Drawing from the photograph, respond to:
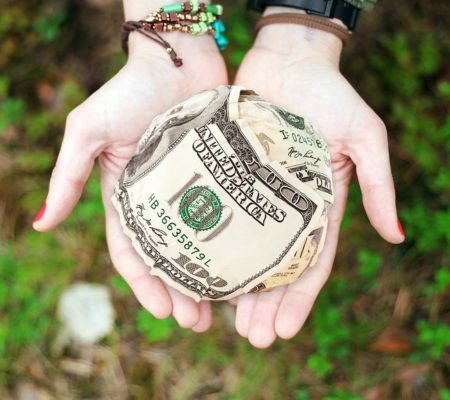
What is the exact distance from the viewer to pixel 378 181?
71.5 inches

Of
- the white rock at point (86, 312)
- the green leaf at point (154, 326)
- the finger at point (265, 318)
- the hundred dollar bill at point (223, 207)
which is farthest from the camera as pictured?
the white rock at point (86, 312)

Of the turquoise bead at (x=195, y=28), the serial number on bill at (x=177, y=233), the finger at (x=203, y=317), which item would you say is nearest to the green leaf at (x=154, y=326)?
the finger at (x=203, y=317)

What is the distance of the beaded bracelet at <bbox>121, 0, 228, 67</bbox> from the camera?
2043mm

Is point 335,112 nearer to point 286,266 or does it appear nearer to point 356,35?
point 286,266

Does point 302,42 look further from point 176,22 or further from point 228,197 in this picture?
point 228,197

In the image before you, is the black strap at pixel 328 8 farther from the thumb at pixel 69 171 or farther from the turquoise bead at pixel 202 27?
the thumb at pixel 69 171

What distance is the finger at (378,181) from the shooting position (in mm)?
1806

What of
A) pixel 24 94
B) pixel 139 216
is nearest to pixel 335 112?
pixel 139 216

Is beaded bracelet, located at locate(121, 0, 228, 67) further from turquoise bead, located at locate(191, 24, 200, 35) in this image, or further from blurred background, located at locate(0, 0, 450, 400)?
blurred background, located at locate(0, 0, 450, 400)

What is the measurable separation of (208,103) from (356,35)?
124cm

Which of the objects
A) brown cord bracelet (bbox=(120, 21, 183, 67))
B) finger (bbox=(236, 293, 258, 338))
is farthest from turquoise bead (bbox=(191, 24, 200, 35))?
finger (bbox=(236, 293, 258, 338))

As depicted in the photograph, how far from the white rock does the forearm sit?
1.12 m

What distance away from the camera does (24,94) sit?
286 cm

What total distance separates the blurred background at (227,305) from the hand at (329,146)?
0.48 meters
